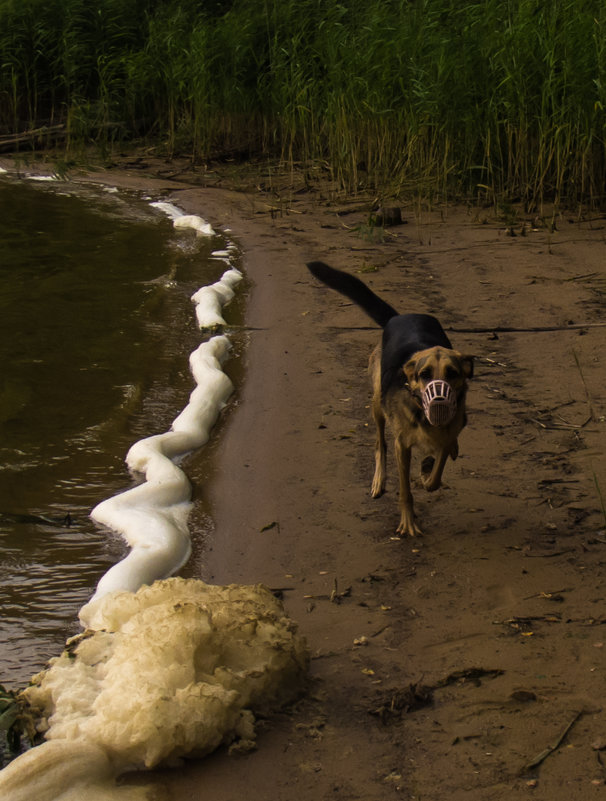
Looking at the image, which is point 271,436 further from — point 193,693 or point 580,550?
point 193,693

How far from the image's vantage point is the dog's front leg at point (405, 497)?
398 centimetres

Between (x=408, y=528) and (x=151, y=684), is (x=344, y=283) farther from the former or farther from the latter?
(x=151, y=684)

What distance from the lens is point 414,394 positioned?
3.84 m

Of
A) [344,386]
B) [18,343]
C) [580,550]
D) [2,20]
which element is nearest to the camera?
[580,550]

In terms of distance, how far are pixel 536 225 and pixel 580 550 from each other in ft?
19.2

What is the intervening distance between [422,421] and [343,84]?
26.2ft

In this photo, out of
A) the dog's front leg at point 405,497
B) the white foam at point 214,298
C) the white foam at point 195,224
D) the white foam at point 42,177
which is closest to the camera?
the dog's front leg at point 405,497

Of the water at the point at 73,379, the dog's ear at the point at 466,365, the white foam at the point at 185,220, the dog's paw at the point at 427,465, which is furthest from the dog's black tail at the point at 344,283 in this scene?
the white foam at the point at 185,220

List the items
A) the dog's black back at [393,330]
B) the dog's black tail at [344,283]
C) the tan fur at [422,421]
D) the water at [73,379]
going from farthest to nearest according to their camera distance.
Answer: the dog's black tail at [344,283], the dog's black back at [393,330], the water at [73,379], the tan fur at [422,421]

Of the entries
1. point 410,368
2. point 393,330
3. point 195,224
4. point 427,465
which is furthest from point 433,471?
point 195,224

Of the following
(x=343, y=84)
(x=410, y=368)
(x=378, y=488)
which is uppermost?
(x=343, y=84)

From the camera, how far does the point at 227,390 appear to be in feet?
19.3

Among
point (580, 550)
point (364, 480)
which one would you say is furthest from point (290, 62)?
point (580, 550)

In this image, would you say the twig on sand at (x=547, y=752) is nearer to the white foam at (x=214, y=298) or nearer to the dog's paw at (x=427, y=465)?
the dog's paw at (x=427, y=465)
